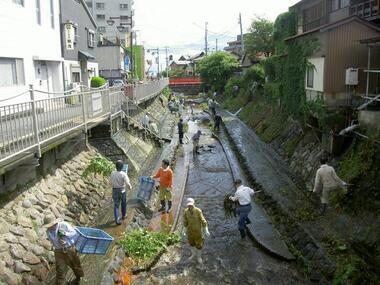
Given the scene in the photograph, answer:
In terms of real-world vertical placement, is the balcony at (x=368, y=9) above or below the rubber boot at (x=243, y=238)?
above

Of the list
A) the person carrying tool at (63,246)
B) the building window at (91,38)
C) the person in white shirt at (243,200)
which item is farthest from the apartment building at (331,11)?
the person carrying tool at (63,246)

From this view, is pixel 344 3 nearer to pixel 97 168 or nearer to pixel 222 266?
pixel 97 168

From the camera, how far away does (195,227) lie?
1052 cm

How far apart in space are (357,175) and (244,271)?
5562 millimetres

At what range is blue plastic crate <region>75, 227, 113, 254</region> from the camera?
8203mm

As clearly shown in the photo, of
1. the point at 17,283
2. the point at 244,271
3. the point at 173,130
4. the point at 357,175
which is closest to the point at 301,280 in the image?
the point at 244,271

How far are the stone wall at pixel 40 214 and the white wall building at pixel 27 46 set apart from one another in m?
4.14

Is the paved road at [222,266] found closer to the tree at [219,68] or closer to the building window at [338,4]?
the building window at [338,4]

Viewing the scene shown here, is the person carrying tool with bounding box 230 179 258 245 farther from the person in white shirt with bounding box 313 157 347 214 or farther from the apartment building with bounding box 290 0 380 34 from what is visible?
the apartment building with bounding box 290 0 380 34

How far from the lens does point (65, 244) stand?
7.69m

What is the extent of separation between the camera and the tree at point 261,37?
45062 millimetres

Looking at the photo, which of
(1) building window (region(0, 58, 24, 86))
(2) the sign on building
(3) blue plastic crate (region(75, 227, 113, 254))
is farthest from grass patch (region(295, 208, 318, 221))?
(2) the sign on building

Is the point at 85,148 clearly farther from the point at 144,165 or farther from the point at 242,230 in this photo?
the point at 242,230

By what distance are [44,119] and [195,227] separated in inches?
205
